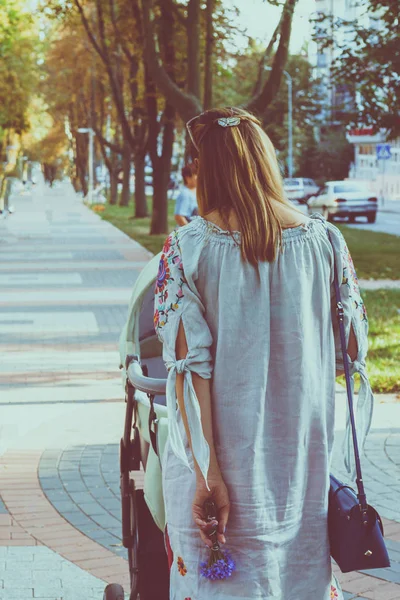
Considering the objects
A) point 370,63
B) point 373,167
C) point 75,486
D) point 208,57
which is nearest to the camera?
point 75,486

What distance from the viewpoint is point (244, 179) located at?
2.71 metres

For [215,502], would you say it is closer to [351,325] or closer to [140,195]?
[351,325]

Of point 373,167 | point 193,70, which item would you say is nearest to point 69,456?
point 193,70

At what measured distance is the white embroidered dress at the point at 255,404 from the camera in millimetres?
2668

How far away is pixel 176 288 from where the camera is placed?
8.87 ft

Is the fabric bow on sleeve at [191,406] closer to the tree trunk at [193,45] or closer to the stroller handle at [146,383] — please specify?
the stroller handle at [146,383]

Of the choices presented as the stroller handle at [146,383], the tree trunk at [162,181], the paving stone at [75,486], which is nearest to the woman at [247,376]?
the stroller handle at [146,383]

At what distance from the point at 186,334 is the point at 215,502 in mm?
414

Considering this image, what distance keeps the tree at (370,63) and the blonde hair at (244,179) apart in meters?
17.8

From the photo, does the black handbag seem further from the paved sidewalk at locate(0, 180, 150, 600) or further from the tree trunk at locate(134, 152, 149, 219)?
the tree trunk at locate(134, 152, 149, 219)

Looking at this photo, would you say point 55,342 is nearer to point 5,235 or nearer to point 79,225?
point 5,235

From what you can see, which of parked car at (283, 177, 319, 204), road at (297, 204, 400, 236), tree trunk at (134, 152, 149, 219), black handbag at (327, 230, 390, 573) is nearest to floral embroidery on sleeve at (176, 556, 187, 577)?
black handbag at (327, 230, 390, 573)

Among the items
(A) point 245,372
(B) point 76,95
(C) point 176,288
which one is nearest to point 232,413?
(A) point 245,372

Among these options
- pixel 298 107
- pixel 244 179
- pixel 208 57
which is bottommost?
pixel 244 179
